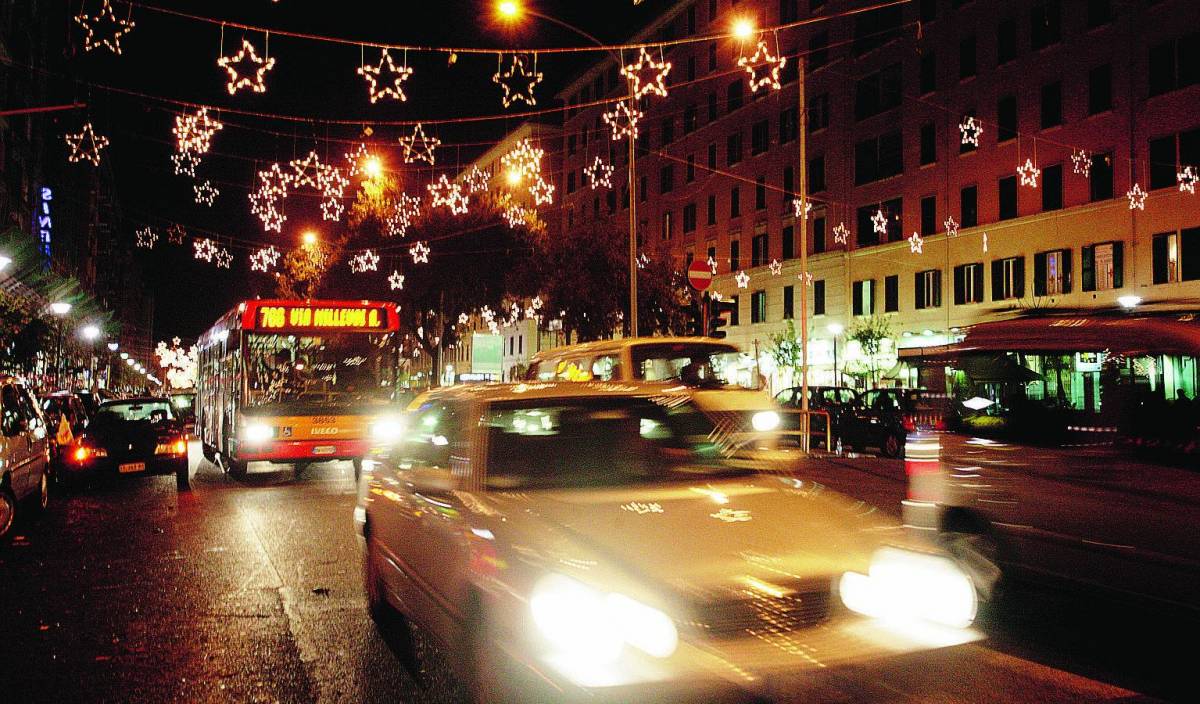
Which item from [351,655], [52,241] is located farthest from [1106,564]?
[52,241]

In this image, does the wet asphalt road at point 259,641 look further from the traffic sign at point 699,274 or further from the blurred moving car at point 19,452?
the traffic sign at point 699,274

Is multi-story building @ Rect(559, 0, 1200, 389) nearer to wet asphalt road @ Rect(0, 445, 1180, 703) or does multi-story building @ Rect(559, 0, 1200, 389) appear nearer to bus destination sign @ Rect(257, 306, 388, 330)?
bus destination sign @ Rect(257, 306, 388, 330)

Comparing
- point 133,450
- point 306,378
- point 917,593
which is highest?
point 306,378

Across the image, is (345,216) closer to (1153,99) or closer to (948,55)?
(948,55)

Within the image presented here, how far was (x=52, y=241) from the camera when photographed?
201 feet

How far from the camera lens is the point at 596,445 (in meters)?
5.06

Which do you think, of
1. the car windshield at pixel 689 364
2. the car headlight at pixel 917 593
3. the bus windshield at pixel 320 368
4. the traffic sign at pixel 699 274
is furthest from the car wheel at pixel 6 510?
the traffic sign at pixel 699 274

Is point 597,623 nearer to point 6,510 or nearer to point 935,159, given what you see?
point 6,510

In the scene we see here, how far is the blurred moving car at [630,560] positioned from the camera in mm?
3607

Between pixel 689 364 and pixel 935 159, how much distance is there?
2863cm

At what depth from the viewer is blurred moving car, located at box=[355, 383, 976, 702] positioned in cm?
361

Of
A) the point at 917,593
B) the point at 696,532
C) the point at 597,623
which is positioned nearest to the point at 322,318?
the point at 696,532

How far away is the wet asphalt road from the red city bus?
461 centimetres

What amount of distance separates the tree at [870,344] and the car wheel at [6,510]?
33906mm
